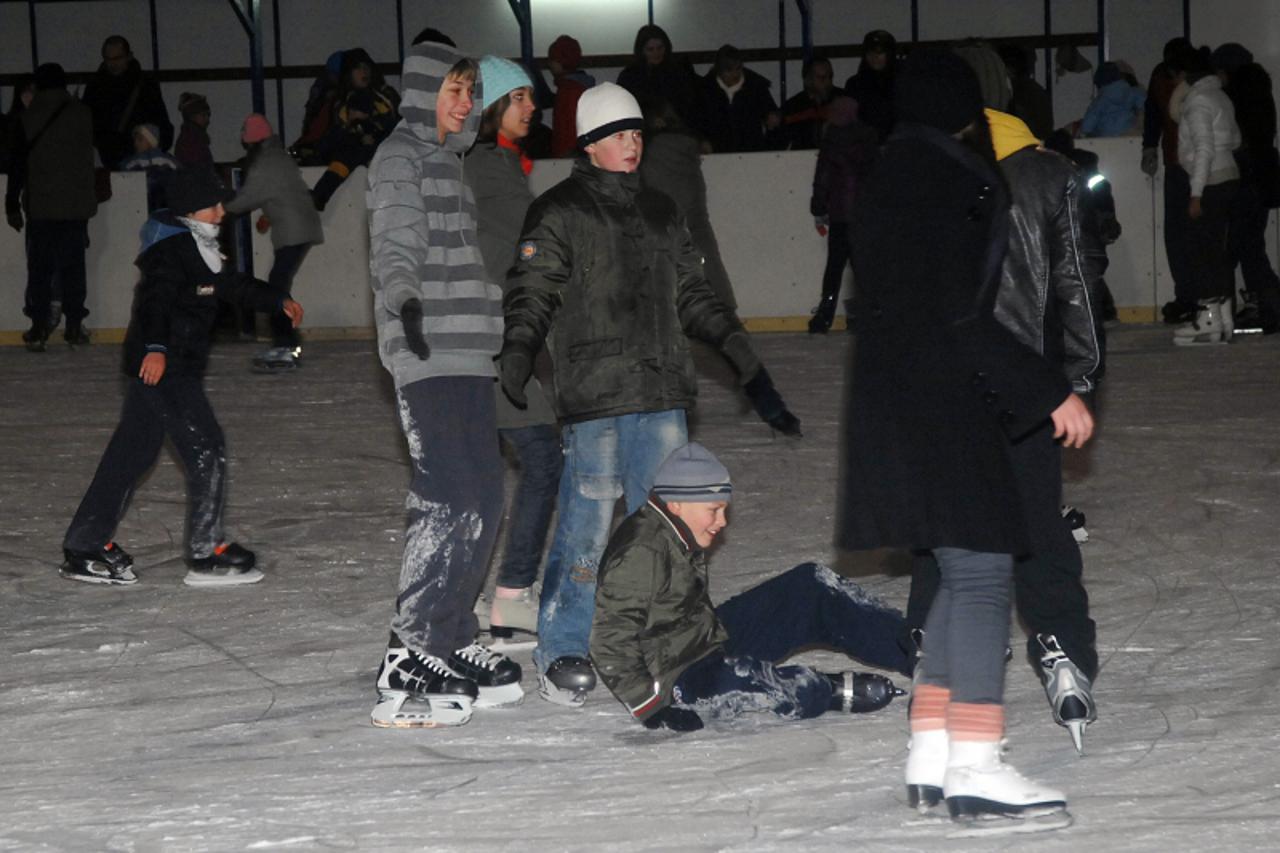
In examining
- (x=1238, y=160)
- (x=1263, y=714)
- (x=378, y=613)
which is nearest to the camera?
(x=1263, y=714)

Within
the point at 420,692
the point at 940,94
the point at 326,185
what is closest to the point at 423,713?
the point at 420,692

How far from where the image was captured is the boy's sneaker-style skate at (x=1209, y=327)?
40.4ft

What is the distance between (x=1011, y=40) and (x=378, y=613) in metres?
12.8

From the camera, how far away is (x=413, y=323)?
4156 mm

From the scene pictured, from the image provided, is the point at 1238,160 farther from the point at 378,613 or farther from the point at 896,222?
the point at 896,222

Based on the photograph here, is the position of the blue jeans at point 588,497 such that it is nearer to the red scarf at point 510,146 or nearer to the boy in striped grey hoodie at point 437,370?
the boy in striped grey hoodie at point 437,370

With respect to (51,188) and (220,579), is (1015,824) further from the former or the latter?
(51,188)

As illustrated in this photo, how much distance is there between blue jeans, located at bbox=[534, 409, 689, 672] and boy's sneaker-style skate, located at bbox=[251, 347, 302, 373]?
748 centimetres

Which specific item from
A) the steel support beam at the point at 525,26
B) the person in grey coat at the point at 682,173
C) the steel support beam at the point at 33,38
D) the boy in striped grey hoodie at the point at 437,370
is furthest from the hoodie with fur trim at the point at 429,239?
the steel support beam at the point at 33,38

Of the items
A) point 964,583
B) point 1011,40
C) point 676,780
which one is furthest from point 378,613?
point 1011,40

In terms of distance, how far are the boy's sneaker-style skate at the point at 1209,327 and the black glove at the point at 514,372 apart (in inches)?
345

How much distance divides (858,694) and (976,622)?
0.80 meters

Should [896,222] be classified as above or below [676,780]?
above

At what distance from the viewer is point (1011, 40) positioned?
1720cm
